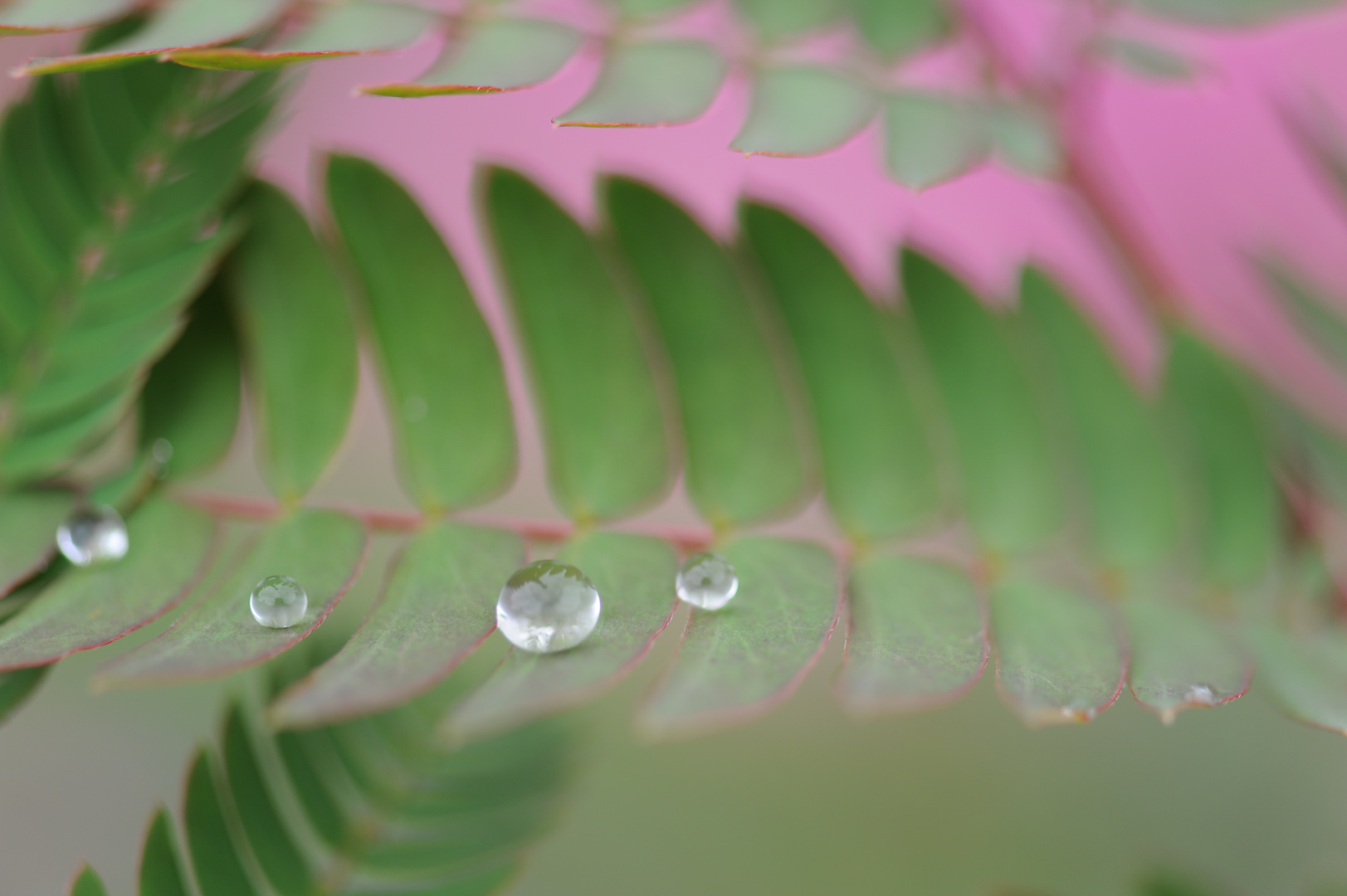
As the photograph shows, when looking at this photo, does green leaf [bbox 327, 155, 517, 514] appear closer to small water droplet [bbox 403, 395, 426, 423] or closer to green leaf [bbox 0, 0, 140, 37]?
small water droplet [bbox 403, 395, 426, 423]

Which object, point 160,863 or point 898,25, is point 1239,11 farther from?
point 160,863

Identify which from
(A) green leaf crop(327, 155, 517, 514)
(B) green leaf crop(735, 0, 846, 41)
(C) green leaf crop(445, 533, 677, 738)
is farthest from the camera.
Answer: (B) green leaf crop(735, 0, 846, 41)

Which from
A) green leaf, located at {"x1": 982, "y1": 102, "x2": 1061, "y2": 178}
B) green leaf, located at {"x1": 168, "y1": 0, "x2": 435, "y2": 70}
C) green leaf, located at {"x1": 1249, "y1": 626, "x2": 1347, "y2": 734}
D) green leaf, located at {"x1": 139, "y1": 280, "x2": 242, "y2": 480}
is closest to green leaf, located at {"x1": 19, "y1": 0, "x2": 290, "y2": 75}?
green leaf, located at {"x1": 168, "y1": 0, "x2": 435, "y2": 70}

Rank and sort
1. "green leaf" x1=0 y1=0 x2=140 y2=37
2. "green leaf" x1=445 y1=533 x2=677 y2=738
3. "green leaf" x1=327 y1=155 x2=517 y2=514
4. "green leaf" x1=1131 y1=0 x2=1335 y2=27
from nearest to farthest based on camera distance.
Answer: "green leaf" x1=445 y1=533 x2=677 y2=738 < "green leaf" x1=0 y1=0 x2=140 y2=37 < "green leaf" x1=327 y1=155 x2=517 y2=514 < "green leaf" x1=1131 y1=0 x2=1335 y2=27

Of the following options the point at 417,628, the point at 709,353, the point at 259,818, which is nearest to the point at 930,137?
the point at 709,353

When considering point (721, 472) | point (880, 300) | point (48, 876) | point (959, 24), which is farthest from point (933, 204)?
point (48, 876)

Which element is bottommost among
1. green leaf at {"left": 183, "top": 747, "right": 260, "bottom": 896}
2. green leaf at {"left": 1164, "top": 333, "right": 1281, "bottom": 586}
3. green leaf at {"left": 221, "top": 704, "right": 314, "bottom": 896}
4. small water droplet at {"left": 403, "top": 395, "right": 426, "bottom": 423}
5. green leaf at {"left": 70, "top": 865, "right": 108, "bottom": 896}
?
green leaf at {"left": 1164, "top": 333, "right": 1281, "bottom": 586}

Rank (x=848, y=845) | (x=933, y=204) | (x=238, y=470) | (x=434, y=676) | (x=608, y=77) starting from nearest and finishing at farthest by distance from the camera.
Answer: (x=434, y=676) < (x=608, y=77) < (x=848, y=845) < (x=238, y=470) < (x=933, y=204)

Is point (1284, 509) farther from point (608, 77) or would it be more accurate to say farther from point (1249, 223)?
point (1249, 223)
